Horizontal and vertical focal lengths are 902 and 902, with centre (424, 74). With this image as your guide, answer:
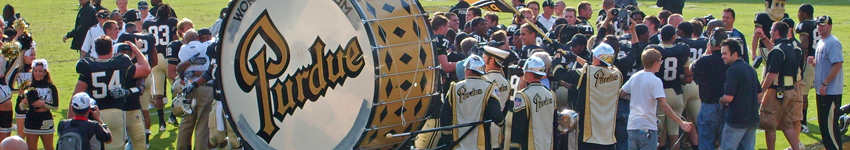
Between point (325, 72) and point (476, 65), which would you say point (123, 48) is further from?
point (476, 65)

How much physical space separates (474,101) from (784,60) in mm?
3574

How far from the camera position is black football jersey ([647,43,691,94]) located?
336 inches

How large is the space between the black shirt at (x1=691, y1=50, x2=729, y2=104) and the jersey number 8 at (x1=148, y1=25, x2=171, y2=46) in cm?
656

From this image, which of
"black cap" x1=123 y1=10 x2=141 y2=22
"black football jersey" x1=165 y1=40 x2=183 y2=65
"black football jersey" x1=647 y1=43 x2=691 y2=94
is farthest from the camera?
"black cap" x1=123 y1=10 x2=141 y2=22

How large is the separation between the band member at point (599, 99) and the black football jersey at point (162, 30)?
19.3ft

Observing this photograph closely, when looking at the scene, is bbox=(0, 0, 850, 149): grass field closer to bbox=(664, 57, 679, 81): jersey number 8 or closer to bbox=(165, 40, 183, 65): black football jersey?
bbox=(165, 40, 183, 65): black football jersey

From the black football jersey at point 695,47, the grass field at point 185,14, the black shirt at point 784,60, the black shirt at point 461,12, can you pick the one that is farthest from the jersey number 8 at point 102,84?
the black shirt at point 461,12

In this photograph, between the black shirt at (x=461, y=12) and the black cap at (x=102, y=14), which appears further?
the black shirt at (x=461, y=12)

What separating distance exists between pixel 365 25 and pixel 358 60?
326 millimetres

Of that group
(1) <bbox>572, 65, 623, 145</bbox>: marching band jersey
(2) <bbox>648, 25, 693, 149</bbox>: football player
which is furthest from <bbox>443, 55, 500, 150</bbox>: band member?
(2) <bbox>648, 25, 693, 149</bbox>: football player

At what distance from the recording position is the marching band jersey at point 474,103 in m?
6.67

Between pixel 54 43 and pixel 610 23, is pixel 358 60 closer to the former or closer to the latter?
pixel 610 23

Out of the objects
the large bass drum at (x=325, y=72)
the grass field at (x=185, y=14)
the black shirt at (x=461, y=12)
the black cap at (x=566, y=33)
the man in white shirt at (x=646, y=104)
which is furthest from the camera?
the grass field at (x=185, y=14)

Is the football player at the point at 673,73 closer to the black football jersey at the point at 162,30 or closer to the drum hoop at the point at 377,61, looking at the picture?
the drum hoop at the point at 377,61
